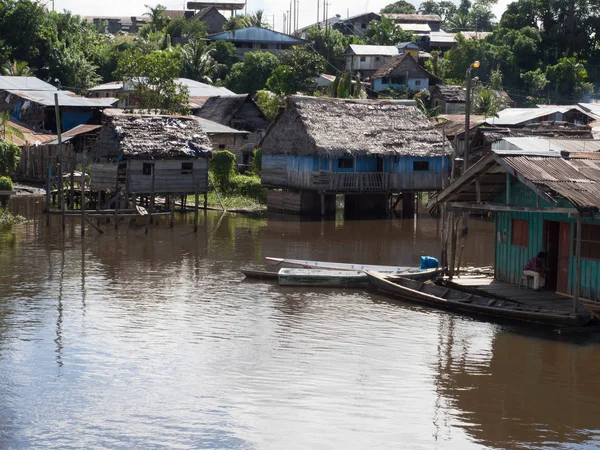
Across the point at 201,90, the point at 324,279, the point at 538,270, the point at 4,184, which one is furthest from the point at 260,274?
the point at 201,90

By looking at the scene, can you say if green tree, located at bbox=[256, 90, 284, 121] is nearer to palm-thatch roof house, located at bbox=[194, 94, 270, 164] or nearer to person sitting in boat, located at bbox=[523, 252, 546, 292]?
palm-thatch roof house, located at bbox=[194, 94, 270, 164]

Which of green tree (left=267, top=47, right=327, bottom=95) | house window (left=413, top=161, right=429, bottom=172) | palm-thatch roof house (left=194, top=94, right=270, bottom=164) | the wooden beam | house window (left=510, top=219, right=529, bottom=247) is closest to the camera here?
the wooden beam

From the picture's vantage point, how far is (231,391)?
531 inches

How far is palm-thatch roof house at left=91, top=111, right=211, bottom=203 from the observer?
3044 centimetres

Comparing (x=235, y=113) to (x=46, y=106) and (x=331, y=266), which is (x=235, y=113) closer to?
(x=46, y=106)

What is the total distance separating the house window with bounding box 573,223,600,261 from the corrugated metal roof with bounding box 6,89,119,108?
3487cm

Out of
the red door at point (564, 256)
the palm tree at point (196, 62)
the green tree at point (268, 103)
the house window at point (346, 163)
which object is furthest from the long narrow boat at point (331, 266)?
the palm tree at point (196, 62)

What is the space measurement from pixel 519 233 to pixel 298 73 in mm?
35907

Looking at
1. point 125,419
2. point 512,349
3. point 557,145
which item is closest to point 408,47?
point 557,145

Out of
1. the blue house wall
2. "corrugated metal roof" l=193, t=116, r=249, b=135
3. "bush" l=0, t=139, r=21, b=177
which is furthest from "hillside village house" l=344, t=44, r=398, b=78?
"bush" l=0, t=139, r=21, b=177

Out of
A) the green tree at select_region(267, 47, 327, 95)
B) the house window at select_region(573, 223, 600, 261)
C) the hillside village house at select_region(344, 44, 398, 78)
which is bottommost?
the house window at select_region(573, 223, 600, 261)

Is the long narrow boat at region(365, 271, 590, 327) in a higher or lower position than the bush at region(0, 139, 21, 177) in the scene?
lower

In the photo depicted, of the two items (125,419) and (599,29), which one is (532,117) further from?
(125,419)

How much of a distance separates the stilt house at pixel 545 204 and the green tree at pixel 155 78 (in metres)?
27.3
